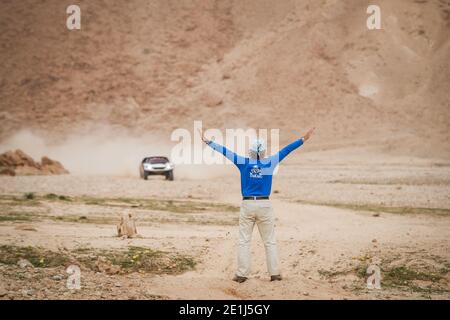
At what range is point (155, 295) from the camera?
35.6 ft

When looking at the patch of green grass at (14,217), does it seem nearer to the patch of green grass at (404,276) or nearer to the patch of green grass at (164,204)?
the patch of green grass at (164,204)

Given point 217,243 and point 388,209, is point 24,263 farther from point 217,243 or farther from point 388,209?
point 388,209

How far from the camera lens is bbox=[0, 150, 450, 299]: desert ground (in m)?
11.6

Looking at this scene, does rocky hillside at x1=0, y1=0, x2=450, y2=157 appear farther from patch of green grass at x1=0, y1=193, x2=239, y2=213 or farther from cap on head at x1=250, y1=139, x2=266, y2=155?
cap on head at x1=250, y1=139, x2=266, y2=155

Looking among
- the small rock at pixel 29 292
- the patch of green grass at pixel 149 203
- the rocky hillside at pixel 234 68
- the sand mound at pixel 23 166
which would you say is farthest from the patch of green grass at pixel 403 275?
the rocky hillside at pixel 234 68

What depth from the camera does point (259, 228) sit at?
466 inches

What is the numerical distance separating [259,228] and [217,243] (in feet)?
16.3

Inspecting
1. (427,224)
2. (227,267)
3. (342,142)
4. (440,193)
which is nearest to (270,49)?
(342,142)

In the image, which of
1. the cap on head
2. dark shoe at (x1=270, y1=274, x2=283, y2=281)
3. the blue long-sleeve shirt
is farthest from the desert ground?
the cap on head

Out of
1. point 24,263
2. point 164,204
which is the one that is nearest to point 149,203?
point 164,204

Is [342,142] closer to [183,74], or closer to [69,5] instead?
[183,74]

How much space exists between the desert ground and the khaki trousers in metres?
0.32

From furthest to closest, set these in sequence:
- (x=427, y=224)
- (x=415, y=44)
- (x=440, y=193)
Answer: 1. (x=415, y=44)
2. (x=440, y=193)
3. (x=427, y=224)

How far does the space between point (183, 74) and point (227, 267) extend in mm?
69719
